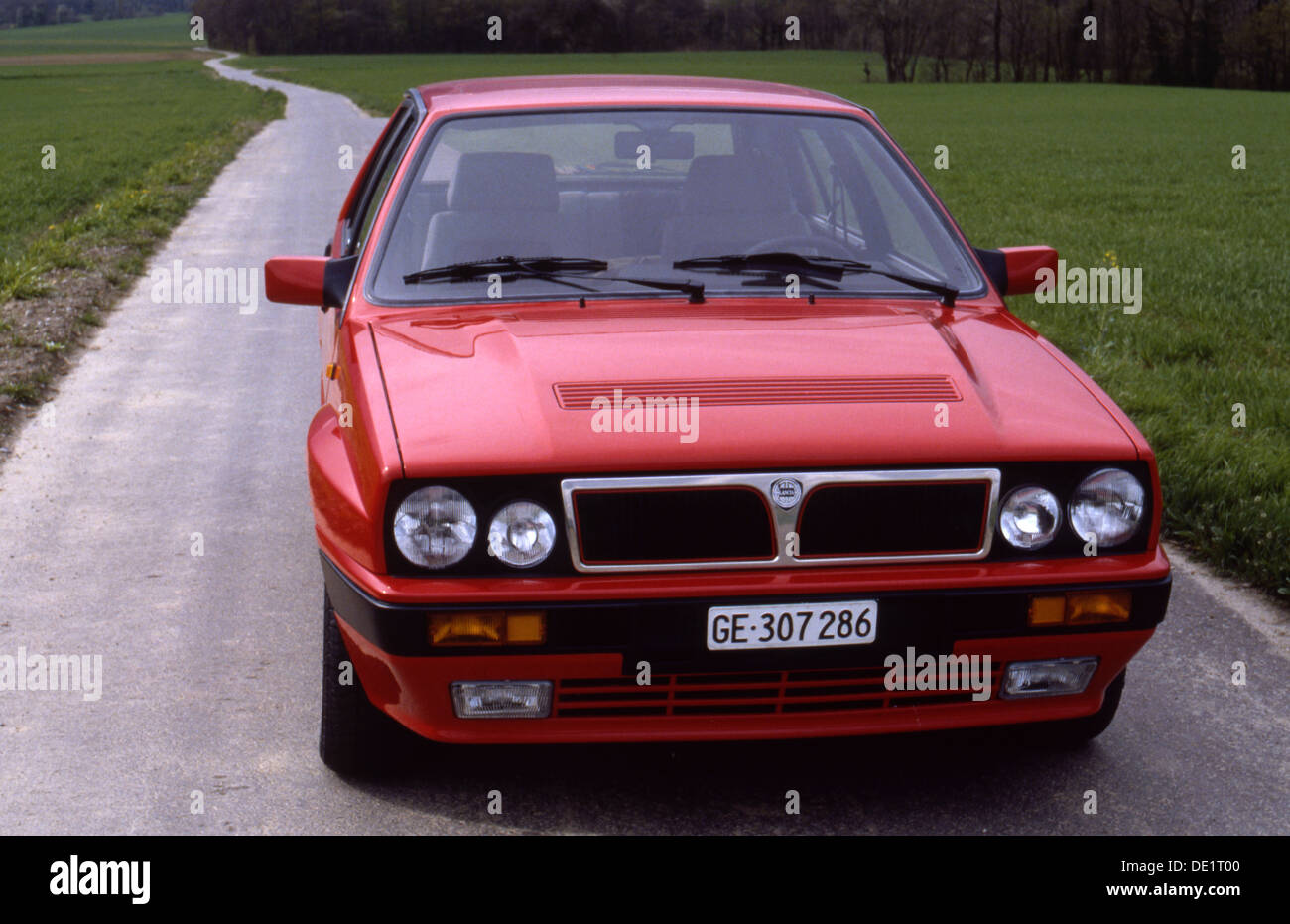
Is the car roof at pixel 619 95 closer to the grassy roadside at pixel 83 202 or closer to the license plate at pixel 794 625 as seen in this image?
the license plate at pixel 794 625

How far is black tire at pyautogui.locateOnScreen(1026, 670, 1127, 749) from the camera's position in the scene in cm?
330

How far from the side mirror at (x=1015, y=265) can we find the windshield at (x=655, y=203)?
0.37 feet

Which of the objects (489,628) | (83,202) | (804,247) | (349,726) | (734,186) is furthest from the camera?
(83,202)

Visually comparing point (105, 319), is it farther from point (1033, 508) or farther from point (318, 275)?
point (1033, 508)

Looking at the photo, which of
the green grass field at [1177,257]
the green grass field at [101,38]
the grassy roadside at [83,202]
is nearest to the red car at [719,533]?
the green grass field at [1177,257]

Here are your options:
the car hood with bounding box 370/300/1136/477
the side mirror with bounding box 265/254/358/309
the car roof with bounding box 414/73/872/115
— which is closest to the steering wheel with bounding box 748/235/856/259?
the car hood with bounding box 370/300/1136/477

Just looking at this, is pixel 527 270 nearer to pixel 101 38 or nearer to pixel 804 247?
pixel 804 247

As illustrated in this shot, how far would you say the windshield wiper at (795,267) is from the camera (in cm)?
369

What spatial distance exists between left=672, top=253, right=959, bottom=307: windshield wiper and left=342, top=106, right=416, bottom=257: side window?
99cm

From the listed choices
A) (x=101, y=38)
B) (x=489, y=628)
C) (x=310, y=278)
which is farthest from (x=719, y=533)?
(x=101, y=38)

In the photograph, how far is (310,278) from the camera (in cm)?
387

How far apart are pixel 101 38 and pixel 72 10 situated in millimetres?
43853

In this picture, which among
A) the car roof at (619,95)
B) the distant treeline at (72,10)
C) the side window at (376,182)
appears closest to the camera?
the car roof at (619,95)

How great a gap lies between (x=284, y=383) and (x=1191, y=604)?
453cm
